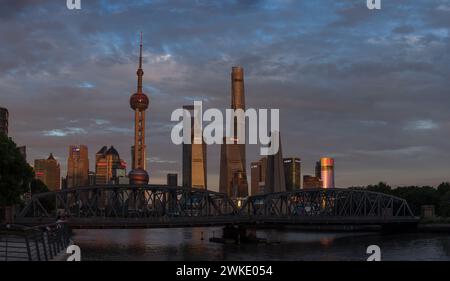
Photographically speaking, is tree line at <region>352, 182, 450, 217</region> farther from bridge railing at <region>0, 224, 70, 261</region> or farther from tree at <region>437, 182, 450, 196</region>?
bridge railing at <region>0, 224, 70, 261</region>

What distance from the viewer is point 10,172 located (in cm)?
6769

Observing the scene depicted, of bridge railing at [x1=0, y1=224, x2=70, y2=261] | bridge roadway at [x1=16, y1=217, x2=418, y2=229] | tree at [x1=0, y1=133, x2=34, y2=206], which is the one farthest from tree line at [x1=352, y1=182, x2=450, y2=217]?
bridge railing at [x1=0, y1=224, x2=70, y2=261]

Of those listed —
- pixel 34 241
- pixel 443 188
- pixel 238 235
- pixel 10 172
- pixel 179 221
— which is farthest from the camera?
pixel 443 188

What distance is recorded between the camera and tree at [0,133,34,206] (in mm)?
66000

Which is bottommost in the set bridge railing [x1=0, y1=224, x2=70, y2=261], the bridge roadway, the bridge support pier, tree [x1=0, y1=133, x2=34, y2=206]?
the bridge support pier

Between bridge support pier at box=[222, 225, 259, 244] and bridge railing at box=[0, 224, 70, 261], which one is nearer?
bridge railing at box=[0, 224, 70, 261]

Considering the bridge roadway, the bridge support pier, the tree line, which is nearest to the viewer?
the bridge roadway

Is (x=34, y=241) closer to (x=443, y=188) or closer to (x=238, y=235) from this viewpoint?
(x=238, y=235)

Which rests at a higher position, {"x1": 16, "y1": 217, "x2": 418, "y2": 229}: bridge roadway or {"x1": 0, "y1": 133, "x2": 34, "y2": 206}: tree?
{"x1": 0, "y1": 133, "x2": 34, "y2": 206}: tree

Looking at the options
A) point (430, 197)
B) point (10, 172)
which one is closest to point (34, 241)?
point (10, 172)

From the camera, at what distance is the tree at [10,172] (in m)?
66.0

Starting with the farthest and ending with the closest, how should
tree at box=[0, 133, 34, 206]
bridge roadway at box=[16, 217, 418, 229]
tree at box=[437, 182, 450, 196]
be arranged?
1. tree at box=[437, 182, 450, 196]
2. bridge roadway at box=[16, 217, 418, 229]
3. tree at box=[0, 133, 34, 206]
